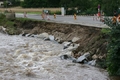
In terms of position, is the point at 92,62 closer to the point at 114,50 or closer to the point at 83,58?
the point at 83,58

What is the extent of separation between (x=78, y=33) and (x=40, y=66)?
9214mm

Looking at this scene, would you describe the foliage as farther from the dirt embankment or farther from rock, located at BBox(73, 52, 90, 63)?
rock, located at BBox(73, 52, 90, 63)

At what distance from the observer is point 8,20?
43.8m

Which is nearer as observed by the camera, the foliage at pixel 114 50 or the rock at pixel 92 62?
the foliage at pixel 114 50

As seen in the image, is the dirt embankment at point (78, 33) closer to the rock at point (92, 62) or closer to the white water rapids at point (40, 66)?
the rock at point (92, 62)

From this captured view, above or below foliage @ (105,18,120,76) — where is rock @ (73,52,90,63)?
below

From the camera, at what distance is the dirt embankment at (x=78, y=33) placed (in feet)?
72.4

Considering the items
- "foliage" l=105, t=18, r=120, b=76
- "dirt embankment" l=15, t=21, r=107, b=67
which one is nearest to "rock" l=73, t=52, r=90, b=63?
"dirt embankment" l=15, t=21, r=107, b=67

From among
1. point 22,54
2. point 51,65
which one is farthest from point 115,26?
point 22,54

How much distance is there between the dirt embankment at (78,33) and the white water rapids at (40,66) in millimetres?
1926

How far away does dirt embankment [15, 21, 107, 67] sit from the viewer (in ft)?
72.4

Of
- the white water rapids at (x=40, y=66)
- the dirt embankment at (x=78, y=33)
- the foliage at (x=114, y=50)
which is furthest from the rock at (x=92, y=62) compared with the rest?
the foliage at (x=114, y=50)

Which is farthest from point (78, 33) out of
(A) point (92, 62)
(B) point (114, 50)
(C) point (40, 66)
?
(B) point (114, 50)

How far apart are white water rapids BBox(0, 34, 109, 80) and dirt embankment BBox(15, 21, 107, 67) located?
6.32 feet
